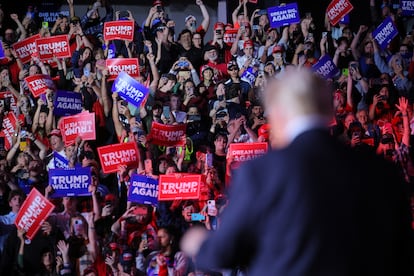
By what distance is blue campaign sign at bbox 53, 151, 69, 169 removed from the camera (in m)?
7.20

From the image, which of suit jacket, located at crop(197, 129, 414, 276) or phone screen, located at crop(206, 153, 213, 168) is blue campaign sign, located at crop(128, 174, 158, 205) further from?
suit jacket, located at crop(197, 129, 414, 276)

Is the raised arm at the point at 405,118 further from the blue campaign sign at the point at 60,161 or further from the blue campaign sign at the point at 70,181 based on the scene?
the blue campaign sign at the point at 60,161

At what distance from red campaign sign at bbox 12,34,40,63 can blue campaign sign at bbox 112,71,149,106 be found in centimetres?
147

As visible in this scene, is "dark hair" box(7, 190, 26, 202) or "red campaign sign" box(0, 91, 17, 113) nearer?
"dark hair" box(7, 190, 26, 202)

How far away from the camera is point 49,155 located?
289 inches

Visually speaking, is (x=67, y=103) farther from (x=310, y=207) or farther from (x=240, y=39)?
(x=310, y=207)

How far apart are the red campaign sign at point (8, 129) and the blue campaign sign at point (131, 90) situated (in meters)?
1.09

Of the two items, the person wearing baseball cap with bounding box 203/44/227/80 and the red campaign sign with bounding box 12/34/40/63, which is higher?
the red campaign sign with bounding box 12/34/40/63

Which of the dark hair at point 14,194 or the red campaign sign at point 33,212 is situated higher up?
the dark hair at point 14,194

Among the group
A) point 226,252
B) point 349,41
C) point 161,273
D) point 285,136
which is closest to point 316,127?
point 285,136

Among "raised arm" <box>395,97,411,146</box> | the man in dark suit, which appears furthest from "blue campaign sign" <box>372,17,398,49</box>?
the man in dark suit

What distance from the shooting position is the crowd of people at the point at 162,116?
645 centimetres

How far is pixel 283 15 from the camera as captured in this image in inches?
348

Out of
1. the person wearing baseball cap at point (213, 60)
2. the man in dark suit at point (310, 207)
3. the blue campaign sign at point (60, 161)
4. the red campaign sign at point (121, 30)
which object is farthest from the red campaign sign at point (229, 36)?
the man in dark suit at point (310, 207)
